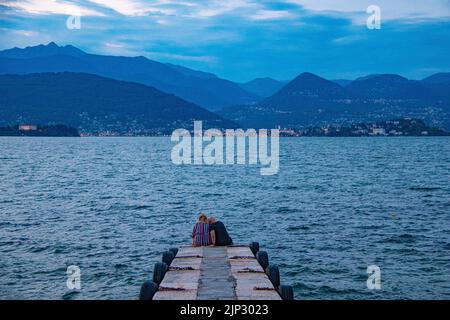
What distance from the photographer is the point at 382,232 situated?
43.3m

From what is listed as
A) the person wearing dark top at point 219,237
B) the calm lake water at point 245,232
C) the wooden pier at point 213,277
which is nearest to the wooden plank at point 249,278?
the wooden pier at point 213,277

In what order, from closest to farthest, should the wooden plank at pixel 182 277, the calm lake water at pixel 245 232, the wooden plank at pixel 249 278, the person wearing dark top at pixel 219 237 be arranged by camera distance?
the wooden plank at pixel 249 278 < the wooden plank at pixel 182 277 < the person wearing dark top at pixel 219 237 < the calm lake water at pixel 245 232

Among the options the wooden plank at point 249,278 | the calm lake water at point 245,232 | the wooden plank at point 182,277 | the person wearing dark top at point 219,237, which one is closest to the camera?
the wooden plank at point 249,278

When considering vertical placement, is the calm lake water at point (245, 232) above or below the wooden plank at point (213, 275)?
below

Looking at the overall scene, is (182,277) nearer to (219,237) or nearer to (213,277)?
(213,277)

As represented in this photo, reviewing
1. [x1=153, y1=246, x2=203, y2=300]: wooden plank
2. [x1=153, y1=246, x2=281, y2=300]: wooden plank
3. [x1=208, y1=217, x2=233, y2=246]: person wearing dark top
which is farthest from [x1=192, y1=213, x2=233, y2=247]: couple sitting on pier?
[x1=153, y1=246, x2=203, y2=300]: wooden plank

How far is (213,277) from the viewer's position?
66.9ft

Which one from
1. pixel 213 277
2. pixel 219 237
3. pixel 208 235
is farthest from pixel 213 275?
pixel 208 235

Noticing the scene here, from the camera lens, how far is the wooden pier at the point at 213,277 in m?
18.1

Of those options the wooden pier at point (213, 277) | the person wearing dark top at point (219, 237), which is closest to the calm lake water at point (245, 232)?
the person wearing dark top at point (219, 237)

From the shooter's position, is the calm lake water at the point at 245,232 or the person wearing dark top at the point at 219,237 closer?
the person wearing dark top at the point at 219,237

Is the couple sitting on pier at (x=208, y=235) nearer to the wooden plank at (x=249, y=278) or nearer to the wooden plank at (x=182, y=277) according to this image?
the wooden plank at (x=182, y=277)
